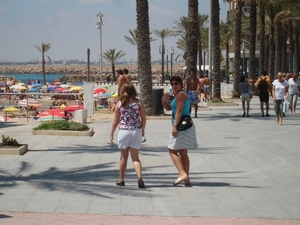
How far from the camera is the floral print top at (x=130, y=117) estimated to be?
29.0ft

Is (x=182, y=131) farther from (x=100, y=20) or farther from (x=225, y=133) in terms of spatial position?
(x=100, y=20)

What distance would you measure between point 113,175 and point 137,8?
1210 cm

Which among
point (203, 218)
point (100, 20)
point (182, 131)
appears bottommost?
point (203, 218)

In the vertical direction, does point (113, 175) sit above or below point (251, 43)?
below

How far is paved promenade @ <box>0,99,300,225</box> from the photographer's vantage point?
7.32 m

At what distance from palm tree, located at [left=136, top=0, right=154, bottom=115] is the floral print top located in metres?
12.2

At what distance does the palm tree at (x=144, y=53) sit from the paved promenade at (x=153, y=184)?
18.4ft

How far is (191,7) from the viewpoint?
25859 mm

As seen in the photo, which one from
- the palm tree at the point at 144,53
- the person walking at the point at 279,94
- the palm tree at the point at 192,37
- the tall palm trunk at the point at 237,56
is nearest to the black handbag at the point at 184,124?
the person walking at the point at 279,94

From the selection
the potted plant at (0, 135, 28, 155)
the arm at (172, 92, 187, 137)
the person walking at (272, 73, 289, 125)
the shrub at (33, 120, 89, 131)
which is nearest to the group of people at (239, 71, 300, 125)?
the person walking at (272, 73, 289, 125)

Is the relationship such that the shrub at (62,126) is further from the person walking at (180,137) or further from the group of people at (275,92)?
the person walking at (180,137)

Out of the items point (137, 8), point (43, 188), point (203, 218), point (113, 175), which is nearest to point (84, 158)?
point (113, 175)

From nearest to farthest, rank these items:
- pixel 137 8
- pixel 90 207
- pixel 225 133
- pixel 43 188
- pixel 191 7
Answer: pixel 90 207 → pixel 43 188 → pixel 225 133 → pixel 137 8 → pixel 191 7

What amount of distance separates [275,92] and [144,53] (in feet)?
16.9
